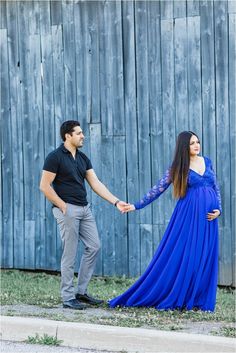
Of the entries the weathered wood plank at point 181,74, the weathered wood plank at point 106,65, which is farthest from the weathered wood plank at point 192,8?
the weathered wood plank at point 106,65

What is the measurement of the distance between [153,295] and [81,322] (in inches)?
42.6

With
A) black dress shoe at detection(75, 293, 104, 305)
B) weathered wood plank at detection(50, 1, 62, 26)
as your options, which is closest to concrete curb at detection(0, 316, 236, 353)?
black dress shoe at detection(75, 293, 104, 305)

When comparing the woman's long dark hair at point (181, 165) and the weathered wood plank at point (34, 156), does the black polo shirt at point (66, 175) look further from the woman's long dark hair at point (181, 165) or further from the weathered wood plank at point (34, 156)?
the weathered wood plank at point (34, 156)

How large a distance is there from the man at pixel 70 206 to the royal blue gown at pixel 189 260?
60 cm

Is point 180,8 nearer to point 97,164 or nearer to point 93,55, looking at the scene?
point 93,55

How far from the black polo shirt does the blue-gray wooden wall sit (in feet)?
8.37

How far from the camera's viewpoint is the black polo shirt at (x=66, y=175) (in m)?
9.12

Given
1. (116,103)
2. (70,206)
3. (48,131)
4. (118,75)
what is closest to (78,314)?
(70,206)

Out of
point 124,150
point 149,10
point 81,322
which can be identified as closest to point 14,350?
point 81,322

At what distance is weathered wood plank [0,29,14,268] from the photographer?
12883 mm

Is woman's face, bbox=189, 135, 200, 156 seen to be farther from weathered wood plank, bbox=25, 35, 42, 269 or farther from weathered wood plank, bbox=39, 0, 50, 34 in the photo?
weathered wood plank, bbox=39, 0, 50, 34

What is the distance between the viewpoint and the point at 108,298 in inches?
397

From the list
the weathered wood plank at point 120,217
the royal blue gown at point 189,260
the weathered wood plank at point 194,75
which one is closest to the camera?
the royal blue gown at point 189,260

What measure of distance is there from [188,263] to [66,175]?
152 centimetres
